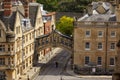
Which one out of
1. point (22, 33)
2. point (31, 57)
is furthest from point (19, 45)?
point (31, 57)

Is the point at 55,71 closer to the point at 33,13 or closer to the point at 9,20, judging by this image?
the point at 33,13

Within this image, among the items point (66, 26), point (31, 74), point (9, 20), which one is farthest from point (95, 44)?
point (66, 26)

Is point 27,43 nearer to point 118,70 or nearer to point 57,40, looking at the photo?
point 57,40

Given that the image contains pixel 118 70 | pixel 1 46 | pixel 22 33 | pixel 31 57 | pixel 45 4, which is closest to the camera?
pixel 118 70

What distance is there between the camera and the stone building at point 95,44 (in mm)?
67812

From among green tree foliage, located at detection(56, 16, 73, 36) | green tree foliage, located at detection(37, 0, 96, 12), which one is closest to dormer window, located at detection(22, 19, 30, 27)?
green tree foliage, located at detection(56, 16, 73, 36)

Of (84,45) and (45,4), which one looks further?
(45,4)

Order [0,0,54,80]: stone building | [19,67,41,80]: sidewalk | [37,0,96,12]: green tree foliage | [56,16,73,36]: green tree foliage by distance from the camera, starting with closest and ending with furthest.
Result: [0,0,54,80]: stone building < [19,67,41,80]: sidewalk < [56,16,73,36]: green tree foliage < [37,0,96,12]: green tree foliage

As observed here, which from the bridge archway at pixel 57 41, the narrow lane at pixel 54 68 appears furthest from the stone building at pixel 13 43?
the bridge archway at pixel 57 41

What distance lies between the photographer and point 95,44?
68562 mm

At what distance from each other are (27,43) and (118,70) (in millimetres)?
47619

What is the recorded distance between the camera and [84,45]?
68750 mm

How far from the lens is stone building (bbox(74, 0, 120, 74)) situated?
2670 inches

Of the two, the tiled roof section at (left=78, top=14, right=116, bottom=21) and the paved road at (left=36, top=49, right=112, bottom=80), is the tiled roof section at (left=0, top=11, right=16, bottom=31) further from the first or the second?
the tiled roof section at (left=78, top=14, right=116, bottom=21)
